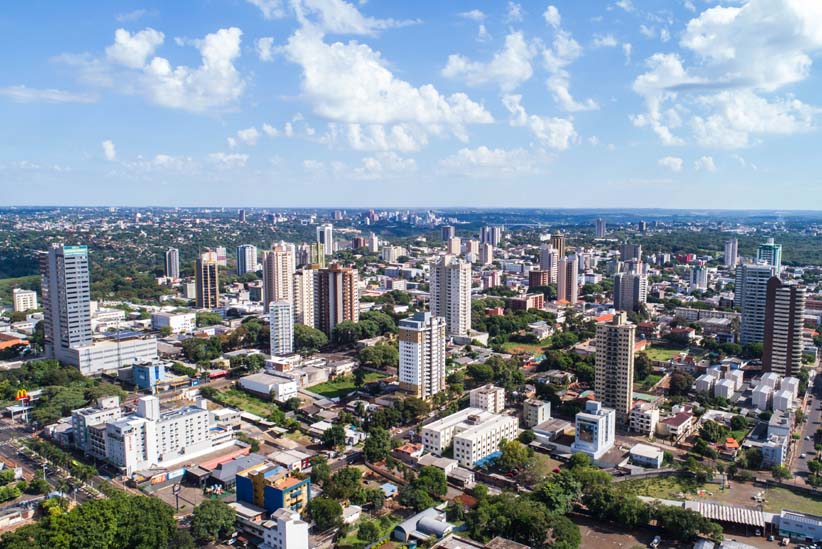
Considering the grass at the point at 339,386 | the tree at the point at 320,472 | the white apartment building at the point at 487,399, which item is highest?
the white apartment building at the point at 487,399

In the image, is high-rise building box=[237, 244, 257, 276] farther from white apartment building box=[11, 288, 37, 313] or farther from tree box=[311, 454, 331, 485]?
tree box=[311, 454, 331, 485]

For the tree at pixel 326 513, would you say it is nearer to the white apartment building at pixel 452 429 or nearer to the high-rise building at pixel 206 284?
the white apartment building at pixel 452 429

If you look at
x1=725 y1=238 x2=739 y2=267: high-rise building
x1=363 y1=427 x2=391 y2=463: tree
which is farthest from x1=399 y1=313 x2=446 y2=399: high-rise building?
x1=725 y1=238 x2=739 y2=267: high-rise building

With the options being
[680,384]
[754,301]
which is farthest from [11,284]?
[754,301]

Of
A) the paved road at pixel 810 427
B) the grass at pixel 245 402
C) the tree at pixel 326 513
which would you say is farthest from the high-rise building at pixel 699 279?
the tree at pixel 326 513

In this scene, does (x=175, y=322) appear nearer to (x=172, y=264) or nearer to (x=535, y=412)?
(x=172, y=264)

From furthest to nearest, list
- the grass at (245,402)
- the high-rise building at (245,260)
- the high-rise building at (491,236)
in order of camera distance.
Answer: the high-rise building at (491,236) < the high-rise building at (245,260) < the grass at (245,402)
